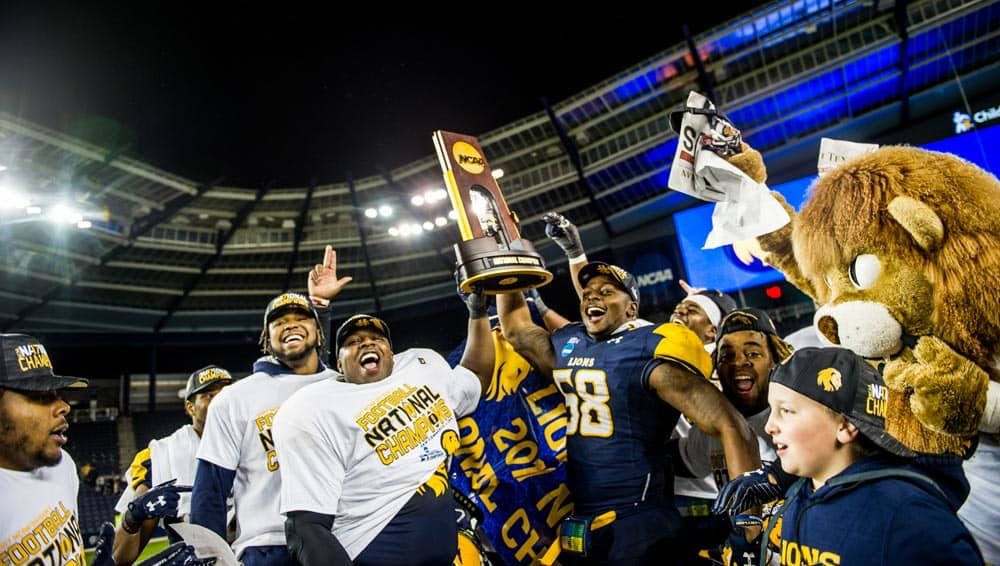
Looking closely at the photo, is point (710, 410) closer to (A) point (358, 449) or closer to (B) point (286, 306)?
(A) point (358, 449)

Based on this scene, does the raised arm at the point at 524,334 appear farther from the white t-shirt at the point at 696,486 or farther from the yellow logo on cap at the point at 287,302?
the yellow logo on cap at the point at 287,302

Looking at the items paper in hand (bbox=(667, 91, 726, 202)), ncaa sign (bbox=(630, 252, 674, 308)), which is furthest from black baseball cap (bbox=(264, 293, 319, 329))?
ncaa sign (bbox=(630, 252, 674, 308))

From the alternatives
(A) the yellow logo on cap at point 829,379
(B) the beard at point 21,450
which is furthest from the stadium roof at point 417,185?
(B) the beard at point 21,450

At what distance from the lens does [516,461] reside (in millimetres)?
3332

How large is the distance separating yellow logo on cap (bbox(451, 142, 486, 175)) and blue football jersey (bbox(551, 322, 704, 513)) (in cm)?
112

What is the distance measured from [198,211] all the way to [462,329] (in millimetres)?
8598

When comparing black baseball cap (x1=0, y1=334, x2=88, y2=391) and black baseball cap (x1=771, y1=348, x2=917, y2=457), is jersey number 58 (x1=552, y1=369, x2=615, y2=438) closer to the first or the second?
black baseball cap (x1=771, y1=348, x2=917, y2=457)

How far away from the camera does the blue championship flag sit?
3223 mm

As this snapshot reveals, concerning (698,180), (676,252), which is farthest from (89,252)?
(698,180)

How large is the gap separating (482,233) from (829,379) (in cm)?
162

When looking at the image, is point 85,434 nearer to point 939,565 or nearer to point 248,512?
point 248,512

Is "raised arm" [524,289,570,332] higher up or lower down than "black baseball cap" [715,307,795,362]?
higher up

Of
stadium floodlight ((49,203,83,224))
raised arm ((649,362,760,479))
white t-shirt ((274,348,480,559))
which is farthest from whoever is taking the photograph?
stadium floodlight ((49,203,83,224))

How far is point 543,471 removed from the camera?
3.27 m
